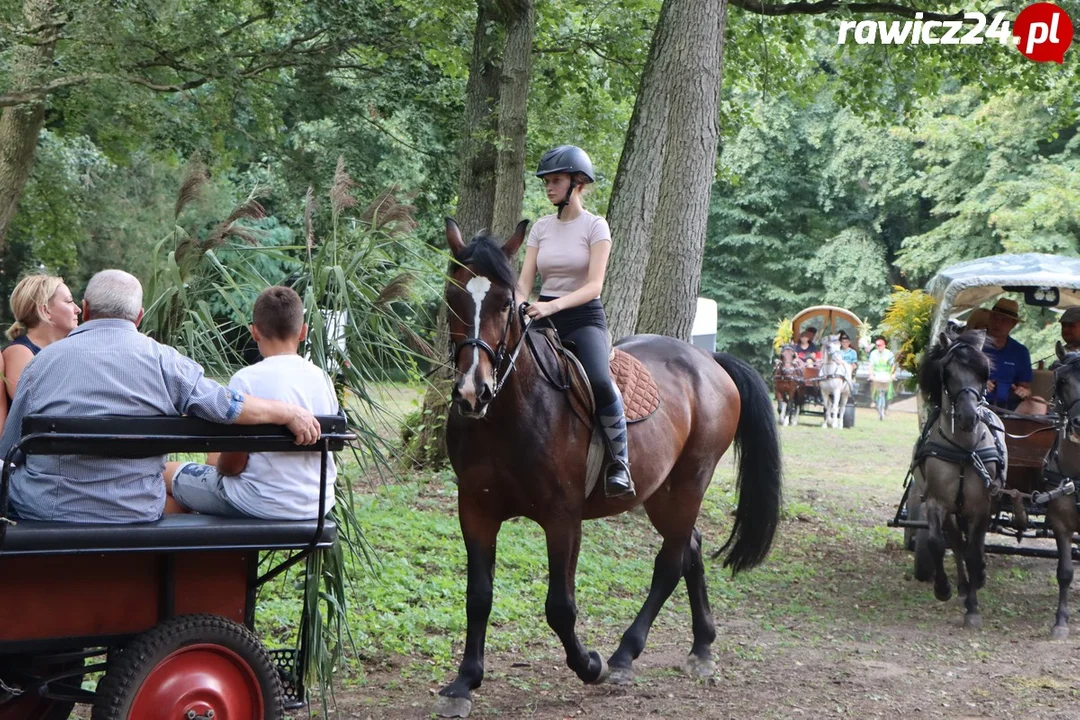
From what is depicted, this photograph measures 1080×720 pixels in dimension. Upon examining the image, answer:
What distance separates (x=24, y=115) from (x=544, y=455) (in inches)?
500

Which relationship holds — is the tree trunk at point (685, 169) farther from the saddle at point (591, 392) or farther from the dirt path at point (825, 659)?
the saddle at point (591, 392)

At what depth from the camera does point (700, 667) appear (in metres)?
6.74

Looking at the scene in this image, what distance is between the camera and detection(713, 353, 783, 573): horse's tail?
775 cm

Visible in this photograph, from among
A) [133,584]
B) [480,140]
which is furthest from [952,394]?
[133,584]

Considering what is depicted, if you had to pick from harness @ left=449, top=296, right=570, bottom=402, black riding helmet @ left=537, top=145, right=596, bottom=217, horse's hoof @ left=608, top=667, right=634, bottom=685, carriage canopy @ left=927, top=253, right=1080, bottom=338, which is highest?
black riding helmet @ left=537, top=145, right=596, bottom=217

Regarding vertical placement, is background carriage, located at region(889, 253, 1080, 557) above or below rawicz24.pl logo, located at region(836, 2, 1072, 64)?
below

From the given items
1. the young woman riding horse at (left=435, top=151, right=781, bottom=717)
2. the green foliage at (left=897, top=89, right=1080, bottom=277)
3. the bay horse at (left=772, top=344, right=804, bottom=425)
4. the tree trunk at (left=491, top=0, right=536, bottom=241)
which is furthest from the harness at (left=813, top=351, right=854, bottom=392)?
the young woman riding horse at (left=435, top=151, right=781, bottom=717)

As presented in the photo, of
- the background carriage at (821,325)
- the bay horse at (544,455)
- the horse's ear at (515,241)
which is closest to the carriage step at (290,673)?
the bay horse at (544,455)

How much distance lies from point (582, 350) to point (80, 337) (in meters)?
2.70

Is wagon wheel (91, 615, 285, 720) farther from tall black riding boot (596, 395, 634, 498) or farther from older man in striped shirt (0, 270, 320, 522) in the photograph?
tall black riding boot (596, 395, 634, 498)

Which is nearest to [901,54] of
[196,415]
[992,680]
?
[992,680]

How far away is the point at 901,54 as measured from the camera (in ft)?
51.1

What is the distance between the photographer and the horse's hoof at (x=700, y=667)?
6.69 m

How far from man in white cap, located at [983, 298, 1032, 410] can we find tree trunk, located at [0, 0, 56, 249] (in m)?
10.5
